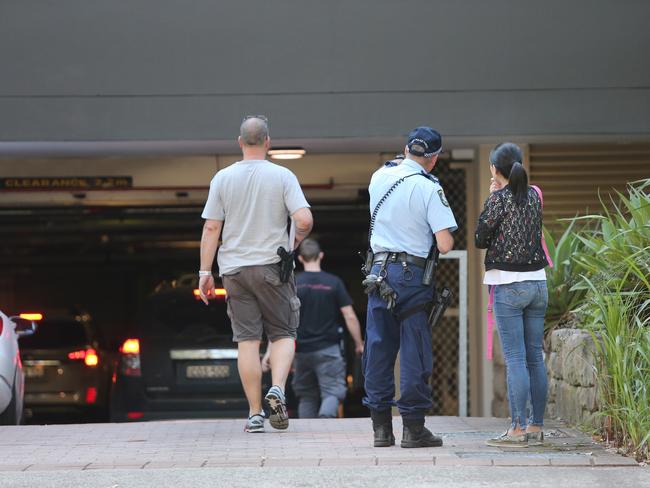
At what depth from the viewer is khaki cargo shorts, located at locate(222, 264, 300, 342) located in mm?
7469

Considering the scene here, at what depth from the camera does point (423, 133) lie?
6625 millimetres

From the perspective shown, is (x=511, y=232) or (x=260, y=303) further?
(x=260, y=303)

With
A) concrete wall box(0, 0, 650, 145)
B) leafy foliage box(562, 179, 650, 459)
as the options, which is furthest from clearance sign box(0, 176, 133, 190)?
leafy foliage box(562, 179, 650, 459)

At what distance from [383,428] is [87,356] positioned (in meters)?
9.43

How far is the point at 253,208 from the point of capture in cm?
750

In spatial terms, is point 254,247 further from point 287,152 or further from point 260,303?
point 287,152

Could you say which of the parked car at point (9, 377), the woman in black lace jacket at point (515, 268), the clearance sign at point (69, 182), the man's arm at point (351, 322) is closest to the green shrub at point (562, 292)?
the man's arm at point (351, 322)

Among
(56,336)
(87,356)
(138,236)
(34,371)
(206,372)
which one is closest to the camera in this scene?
(206,372)

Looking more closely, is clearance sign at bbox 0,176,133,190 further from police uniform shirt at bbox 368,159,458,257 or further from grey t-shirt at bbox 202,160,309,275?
police uniform shirt at bbox 368,159,458,257

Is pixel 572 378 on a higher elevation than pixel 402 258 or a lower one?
lower

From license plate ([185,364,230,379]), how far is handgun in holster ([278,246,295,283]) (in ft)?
10.5

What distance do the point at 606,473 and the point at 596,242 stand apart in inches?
107

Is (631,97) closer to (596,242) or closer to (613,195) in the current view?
(613,195)

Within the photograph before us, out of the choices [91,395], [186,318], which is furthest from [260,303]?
[91,395]
